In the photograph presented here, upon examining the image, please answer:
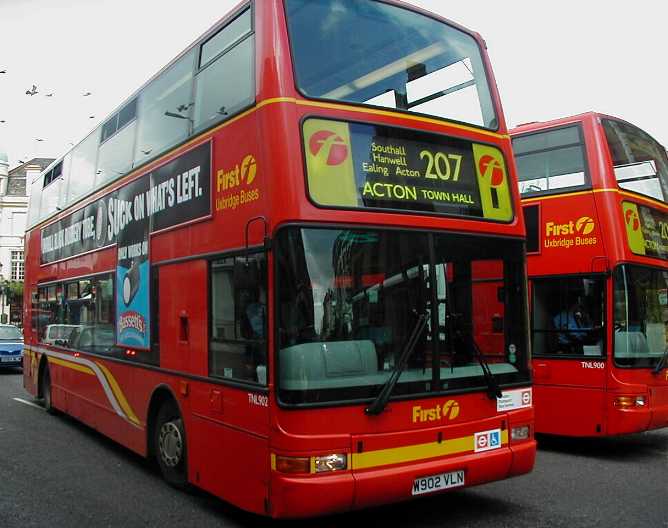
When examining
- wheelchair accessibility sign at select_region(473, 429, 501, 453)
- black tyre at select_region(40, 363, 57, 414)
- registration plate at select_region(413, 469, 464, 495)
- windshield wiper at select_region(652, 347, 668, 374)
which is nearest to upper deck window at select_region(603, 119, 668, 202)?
windshield wiper at select_region(652, 347, 668, 374)

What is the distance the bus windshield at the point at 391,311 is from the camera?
4949mm

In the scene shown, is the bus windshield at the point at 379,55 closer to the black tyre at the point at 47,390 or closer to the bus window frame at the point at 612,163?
the bus window frame at the point at 612,163

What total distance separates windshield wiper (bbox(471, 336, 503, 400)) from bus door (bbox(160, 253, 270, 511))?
1778mm

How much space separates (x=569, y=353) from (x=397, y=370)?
460cm

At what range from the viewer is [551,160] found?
378 inches

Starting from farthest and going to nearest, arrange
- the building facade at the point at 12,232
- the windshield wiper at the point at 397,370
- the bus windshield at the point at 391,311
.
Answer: the building facade at the point at 12,232, the windshield wiper at the point at 397,370, the bus windshield at the point at 391,311

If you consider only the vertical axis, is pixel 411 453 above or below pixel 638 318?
below

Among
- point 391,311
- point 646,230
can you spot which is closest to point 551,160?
point 646,230

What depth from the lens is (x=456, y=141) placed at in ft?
19.5

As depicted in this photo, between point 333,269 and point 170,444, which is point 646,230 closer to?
point 333,269

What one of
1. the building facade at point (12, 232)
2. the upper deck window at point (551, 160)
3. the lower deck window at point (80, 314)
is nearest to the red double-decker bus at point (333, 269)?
the lower deck window at point (80, 314)

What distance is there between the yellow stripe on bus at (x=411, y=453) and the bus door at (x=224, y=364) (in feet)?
2.24

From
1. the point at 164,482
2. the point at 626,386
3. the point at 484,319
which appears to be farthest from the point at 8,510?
the point at 626,386

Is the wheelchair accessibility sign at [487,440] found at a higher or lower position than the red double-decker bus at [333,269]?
lower
